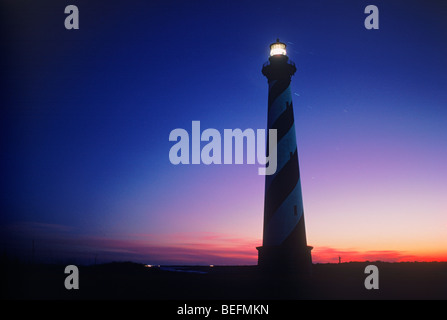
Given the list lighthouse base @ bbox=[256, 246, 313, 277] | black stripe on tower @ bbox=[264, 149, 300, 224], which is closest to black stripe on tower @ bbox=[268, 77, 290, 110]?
black stripe on tower @ bbox=[264, 149, 300, 224]

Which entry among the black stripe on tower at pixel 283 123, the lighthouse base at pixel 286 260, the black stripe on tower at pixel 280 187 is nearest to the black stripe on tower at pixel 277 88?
the black stripe on tower at pixel 283 123

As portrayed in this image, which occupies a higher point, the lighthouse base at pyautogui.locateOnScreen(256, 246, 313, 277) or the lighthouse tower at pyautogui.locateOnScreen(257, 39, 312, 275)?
the lighthouse tower at pyautogui.locateOnScreen(257, 39, 312, 275)

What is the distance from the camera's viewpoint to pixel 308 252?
1355 centimetres

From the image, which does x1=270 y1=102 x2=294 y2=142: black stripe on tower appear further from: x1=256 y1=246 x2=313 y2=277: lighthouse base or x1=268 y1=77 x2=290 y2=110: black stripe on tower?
x1=256 y1=246 x2=313 y2=277: lighthouse base

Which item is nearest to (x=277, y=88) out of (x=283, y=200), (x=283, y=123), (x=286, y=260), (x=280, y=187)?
(x=283, y=123)

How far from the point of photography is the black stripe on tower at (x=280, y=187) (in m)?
13.4

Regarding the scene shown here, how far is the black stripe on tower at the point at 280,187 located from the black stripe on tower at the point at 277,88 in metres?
2.63

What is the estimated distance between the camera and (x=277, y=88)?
14.2 metres

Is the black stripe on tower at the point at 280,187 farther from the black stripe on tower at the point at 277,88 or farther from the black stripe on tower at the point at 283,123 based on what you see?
the black stripe on tower at the point at 277,88

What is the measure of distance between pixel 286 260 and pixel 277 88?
23.2ft

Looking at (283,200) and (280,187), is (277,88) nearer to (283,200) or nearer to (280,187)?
(280,187)

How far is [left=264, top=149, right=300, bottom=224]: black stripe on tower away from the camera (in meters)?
13.4
